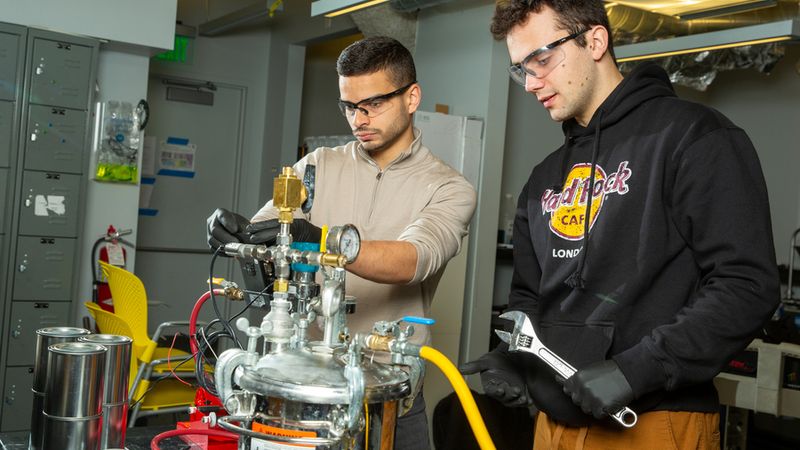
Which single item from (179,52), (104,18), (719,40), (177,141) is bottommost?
(177,141)

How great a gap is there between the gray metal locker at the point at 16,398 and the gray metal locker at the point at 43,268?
394mm

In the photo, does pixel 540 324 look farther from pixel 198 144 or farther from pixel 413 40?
pixel 198 144

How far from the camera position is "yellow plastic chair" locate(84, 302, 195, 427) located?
327 cm

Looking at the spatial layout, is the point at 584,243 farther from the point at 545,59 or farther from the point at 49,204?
the point at 49,204

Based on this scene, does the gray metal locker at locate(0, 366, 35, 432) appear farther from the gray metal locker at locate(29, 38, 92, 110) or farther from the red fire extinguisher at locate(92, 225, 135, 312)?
the gray metal locker at locate(29, 38, 92, 110)

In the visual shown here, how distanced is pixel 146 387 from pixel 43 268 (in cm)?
133

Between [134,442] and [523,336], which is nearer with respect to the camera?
[523,336]

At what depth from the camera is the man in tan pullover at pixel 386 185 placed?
1773 millimetres

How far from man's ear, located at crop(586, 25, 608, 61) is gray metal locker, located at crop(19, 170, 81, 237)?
11.6 feet

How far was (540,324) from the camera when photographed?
1.54 metres

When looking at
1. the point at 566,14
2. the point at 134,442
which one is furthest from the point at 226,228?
the point at 566,14

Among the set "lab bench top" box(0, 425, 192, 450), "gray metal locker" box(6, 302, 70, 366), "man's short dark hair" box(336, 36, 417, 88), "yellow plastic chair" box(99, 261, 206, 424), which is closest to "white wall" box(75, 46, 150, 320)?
"gray metal locker" box(6, 302, 70, 366)

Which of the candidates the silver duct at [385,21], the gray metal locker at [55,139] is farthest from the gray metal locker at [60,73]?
the silver duct at [385,21]

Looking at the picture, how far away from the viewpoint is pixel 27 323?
4.23 metres
